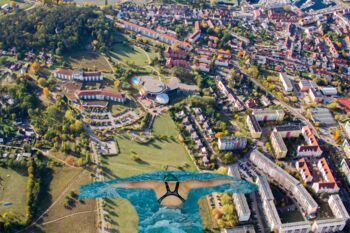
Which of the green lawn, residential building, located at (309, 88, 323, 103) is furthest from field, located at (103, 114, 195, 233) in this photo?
residential building, located at (309, 88, 323, 103)

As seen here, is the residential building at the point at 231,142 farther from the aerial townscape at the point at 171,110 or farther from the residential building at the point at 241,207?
the residential building at the point at 241,207

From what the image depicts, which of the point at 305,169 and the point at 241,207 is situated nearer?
the point at 241,207

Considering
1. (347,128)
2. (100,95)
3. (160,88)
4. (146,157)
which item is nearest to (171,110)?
(160,88)

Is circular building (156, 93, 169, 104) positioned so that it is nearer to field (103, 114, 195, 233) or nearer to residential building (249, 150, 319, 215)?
field (103, 114, 195, 233)

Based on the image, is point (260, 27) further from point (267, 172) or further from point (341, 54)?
point (267, 172)

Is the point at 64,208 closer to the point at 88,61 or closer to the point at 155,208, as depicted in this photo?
the point at 155,208

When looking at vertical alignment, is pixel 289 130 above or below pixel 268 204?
above
